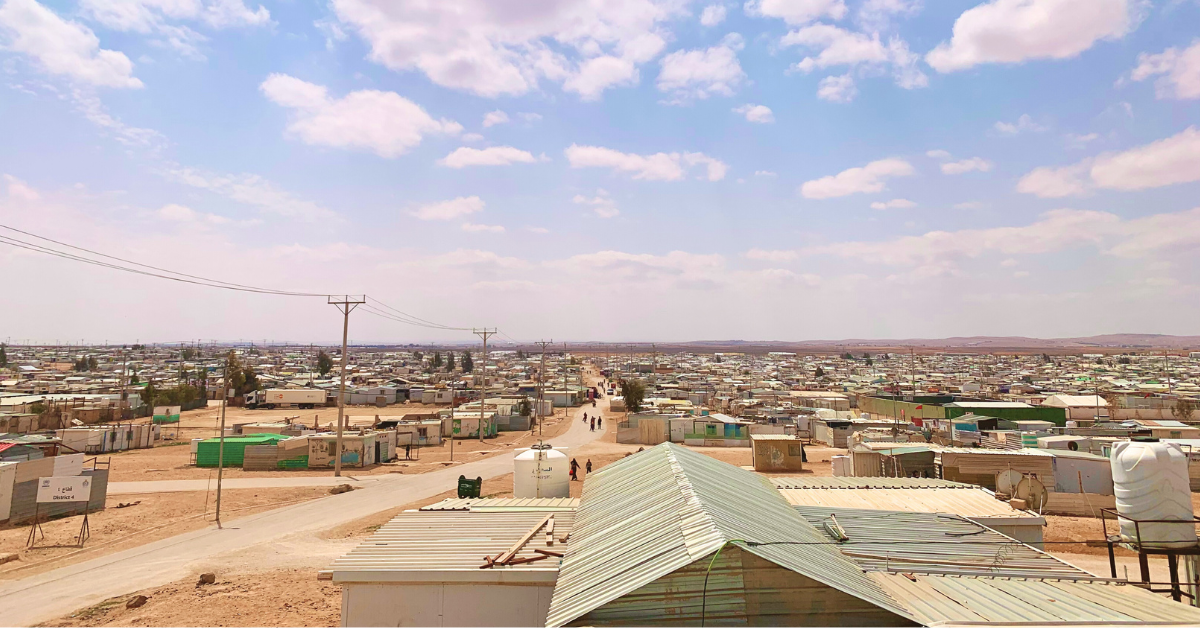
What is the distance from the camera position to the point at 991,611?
8.75 m

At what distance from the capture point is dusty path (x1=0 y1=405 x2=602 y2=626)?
55.9 feet

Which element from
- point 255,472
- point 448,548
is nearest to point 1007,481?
point 448,548

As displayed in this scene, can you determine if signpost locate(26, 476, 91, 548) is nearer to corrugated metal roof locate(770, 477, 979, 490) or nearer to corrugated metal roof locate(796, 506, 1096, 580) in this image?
corrugated metal roof locate(770, 477, 979, 490)

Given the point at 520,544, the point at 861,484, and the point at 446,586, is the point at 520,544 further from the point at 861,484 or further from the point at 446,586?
the point at 861,484

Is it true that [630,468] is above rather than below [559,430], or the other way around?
above

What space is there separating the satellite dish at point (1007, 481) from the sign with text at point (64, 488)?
122 feet

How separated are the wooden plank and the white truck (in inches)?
3009

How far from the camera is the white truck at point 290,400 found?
82.1m

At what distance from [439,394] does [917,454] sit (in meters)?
68.8

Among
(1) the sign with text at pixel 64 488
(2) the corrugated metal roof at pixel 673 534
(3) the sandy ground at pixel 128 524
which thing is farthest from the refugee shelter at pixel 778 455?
(1) the sign with text at pixel 64 488

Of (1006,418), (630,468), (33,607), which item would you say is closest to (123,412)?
(33,607)

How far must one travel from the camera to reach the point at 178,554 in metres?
21.4

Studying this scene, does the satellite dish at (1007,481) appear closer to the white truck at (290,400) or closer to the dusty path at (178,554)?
the dusty path at (178,554)

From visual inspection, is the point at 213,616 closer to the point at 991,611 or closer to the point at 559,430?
the point at 991,611
